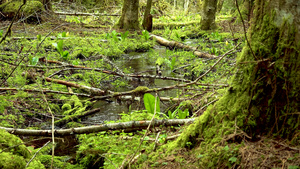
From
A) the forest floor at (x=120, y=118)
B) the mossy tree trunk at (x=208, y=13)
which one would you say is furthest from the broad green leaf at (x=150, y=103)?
the mossy tree trunk at (x=208, y=13)

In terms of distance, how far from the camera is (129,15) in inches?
402

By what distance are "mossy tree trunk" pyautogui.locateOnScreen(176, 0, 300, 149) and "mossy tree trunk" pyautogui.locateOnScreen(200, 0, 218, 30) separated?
8.41 m

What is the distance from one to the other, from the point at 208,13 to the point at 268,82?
9.00 meters

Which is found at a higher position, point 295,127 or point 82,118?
point 295,127

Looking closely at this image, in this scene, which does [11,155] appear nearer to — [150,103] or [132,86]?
[150,103]

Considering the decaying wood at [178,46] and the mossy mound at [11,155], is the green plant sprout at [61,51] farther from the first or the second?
the mossy mound at [11,155]

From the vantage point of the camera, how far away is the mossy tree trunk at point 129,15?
9945 millimetres

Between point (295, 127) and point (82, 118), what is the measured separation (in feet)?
11.0

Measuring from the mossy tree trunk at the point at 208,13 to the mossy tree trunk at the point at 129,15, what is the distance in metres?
2.84

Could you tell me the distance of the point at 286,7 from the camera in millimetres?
1677

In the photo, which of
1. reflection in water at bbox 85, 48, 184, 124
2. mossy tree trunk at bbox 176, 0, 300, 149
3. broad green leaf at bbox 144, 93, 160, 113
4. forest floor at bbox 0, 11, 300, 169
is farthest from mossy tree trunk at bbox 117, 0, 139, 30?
mossy tree trunk at bbox 176, 0, 300, 149

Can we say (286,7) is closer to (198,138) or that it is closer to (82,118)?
(198,138)

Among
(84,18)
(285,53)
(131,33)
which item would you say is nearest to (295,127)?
(285,53)

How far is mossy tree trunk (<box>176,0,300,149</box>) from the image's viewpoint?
1668mm
